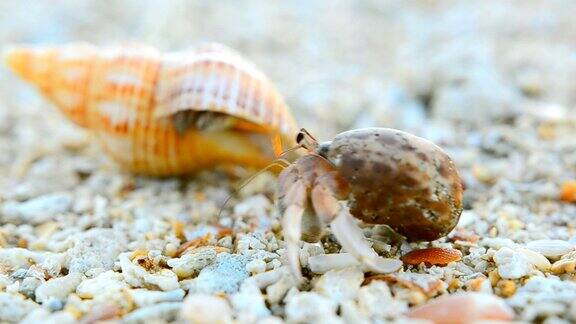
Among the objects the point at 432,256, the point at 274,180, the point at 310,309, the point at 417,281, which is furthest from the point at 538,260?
the point at 274,180

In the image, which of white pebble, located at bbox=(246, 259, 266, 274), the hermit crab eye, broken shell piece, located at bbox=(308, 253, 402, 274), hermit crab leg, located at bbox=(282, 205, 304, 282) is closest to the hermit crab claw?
broken shell piece, located at bbox=(308, 253, 402, 274)

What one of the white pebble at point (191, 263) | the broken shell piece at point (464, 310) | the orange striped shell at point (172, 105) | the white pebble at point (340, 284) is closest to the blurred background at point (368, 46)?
the orange striped shell at point (172, 105)

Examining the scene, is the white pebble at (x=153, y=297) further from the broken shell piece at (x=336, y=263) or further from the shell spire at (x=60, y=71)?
the shell spire at (x=60, y=71)

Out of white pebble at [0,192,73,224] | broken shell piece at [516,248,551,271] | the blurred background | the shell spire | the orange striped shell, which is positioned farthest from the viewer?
the blurred background

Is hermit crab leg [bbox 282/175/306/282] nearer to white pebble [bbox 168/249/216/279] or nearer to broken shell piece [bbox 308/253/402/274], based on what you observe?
broken shell piece [bbox 308/253/402/274]

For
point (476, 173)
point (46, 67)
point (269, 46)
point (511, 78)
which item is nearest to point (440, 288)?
point (476, 173)
